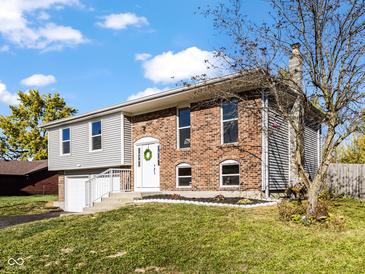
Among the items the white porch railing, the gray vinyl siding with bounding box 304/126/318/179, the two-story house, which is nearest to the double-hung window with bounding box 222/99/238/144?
the two-story house

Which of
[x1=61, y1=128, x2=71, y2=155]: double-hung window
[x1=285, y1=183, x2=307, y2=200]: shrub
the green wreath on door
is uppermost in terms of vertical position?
[x1=61, y1=128, x2=71, y2=155]: double-hung window

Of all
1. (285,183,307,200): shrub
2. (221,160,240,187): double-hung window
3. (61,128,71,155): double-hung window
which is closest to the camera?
(285,183,307,200): shrub

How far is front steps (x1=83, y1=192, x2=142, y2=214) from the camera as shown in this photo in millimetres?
15484

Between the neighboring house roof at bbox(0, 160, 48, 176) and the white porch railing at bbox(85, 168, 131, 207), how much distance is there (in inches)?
788

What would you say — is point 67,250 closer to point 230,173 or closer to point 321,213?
point 321,213

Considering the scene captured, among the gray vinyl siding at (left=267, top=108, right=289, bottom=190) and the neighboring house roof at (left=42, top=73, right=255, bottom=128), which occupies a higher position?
the neighboring house roof at (left=42, top=73, right=255, bottom=128)

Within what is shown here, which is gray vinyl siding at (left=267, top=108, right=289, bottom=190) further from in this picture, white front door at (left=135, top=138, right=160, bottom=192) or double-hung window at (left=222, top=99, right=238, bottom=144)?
white front door at (left=135, top=138, right=160, bottom=192)

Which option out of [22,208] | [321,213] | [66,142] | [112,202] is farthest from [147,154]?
[22,208]

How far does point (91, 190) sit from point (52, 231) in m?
6.06

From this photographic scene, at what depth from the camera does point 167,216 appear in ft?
36.9

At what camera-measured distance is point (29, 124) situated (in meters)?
49.4

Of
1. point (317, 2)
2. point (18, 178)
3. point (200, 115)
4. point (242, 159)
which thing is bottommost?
point (18, 178)

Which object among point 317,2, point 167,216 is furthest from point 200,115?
point 317,2

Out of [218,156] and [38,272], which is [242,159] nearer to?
[218,156]
